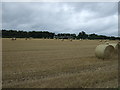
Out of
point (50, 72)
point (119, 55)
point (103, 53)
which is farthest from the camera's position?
point (119, 55)

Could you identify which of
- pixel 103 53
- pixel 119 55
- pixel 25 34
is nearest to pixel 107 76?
pixel 103 53

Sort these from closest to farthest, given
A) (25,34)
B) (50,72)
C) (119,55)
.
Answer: (50,72)
(119,55)
(25,34)

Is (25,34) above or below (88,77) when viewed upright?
above

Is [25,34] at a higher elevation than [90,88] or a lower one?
higher

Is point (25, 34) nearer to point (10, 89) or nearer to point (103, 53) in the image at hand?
point (103, 53)

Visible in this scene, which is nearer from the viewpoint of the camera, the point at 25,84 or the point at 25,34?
the point at 25,84

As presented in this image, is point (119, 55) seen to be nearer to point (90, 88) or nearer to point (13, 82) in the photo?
point (90, 88)

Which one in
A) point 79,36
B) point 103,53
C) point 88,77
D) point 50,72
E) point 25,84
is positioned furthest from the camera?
point 79,36

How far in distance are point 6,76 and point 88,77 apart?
3468mm

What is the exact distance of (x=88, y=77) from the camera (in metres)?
6.88

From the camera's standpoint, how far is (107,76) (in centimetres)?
713

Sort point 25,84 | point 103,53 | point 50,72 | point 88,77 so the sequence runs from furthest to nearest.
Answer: point 103,53
point 50,72
point 88,77
point 25,84

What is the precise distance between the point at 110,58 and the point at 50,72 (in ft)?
21.2

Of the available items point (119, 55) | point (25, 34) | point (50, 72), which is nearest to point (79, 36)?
point (25, 34)
